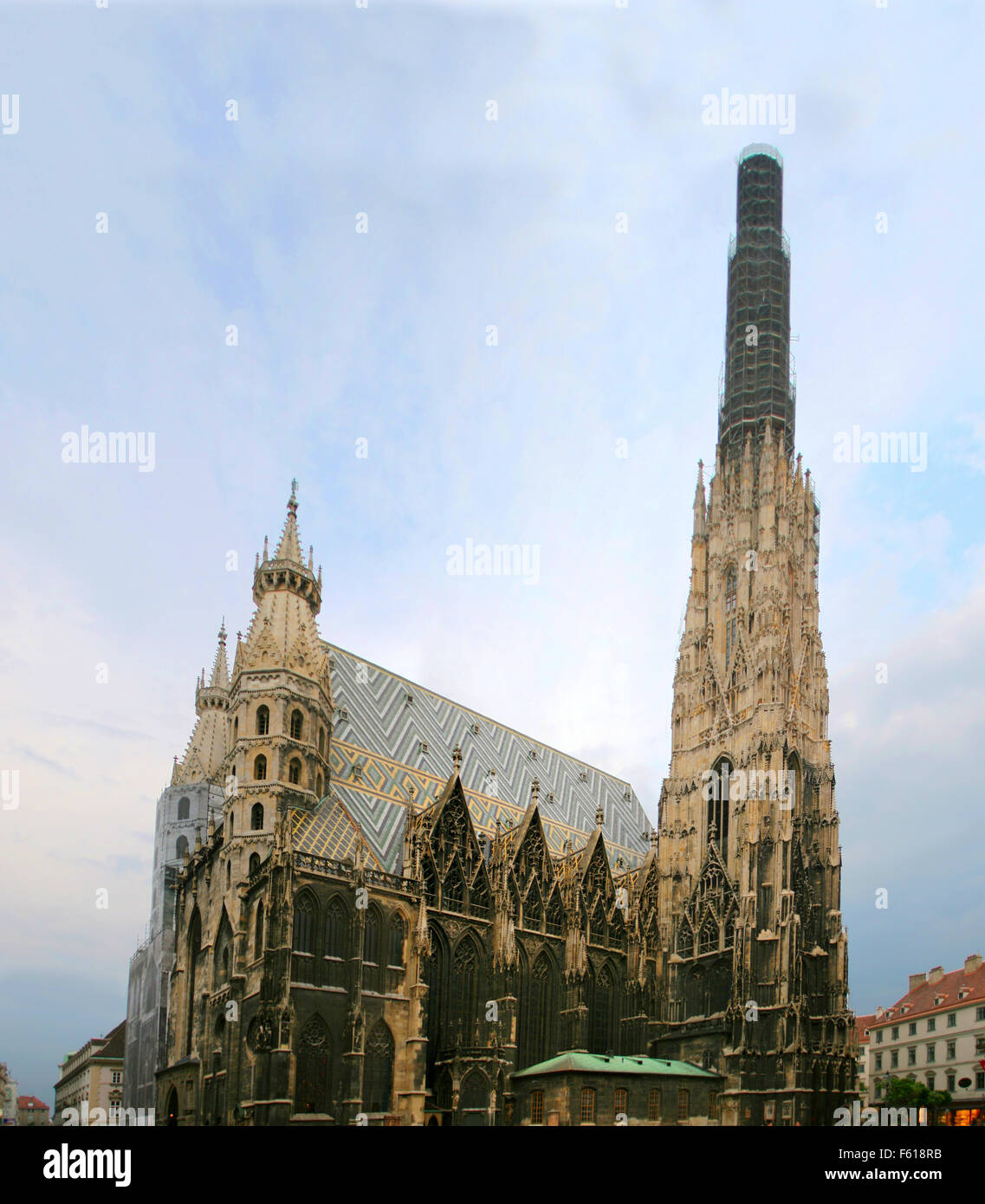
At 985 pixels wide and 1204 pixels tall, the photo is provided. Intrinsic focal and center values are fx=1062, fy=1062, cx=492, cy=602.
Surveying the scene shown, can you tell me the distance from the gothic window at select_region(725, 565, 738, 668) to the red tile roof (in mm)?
28497

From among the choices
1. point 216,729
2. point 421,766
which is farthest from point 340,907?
point 216,729

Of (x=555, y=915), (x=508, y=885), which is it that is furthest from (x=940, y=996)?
(x=508, y=885)

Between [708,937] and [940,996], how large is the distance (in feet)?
83.6

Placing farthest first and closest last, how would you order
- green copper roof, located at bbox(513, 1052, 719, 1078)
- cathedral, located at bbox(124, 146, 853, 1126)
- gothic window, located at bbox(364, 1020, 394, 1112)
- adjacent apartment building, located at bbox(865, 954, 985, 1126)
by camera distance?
adjacent apartment building, located at bbox(865, 954, 985, 1126), green copper roof, located at bbox(513, 1052, 719, 1078), cathedral, located at bbox(124, 146, 853, 1126), gothic window, located at bbox(364, 1020, 394, 1112)

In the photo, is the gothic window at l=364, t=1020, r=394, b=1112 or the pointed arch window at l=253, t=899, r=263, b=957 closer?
the pointed arch window at l=253, t=899, r=263, b=957

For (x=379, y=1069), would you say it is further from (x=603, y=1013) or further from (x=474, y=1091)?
(x=603, y=1013)

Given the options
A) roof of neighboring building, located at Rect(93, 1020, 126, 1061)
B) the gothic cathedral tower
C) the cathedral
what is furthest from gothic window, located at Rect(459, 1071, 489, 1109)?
roof of neighboring building, located at Rect(93, 1020, 126, 1061)

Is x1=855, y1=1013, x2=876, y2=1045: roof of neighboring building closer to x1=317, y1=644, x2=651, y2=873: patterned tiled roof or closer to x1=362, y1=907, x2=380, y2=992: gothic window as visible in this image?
x1=317, y1=644, x2=651, y2=873: patterned tiled roof

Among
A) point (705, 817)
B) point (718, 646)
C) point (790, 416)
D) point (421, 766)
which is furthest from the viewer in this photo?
point (790, 416)

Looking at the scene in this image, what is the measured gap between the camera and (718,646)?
75.1 metres

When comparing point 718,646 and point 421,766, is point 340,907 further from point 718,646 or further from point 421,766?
point 718,646

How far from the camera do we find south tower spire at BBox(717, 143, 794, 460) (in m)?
80.6

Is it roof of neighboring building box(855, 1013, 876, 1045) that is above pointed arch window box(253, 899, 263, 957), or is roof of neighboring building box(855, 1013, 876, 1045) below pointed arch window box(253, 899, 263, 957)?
below
